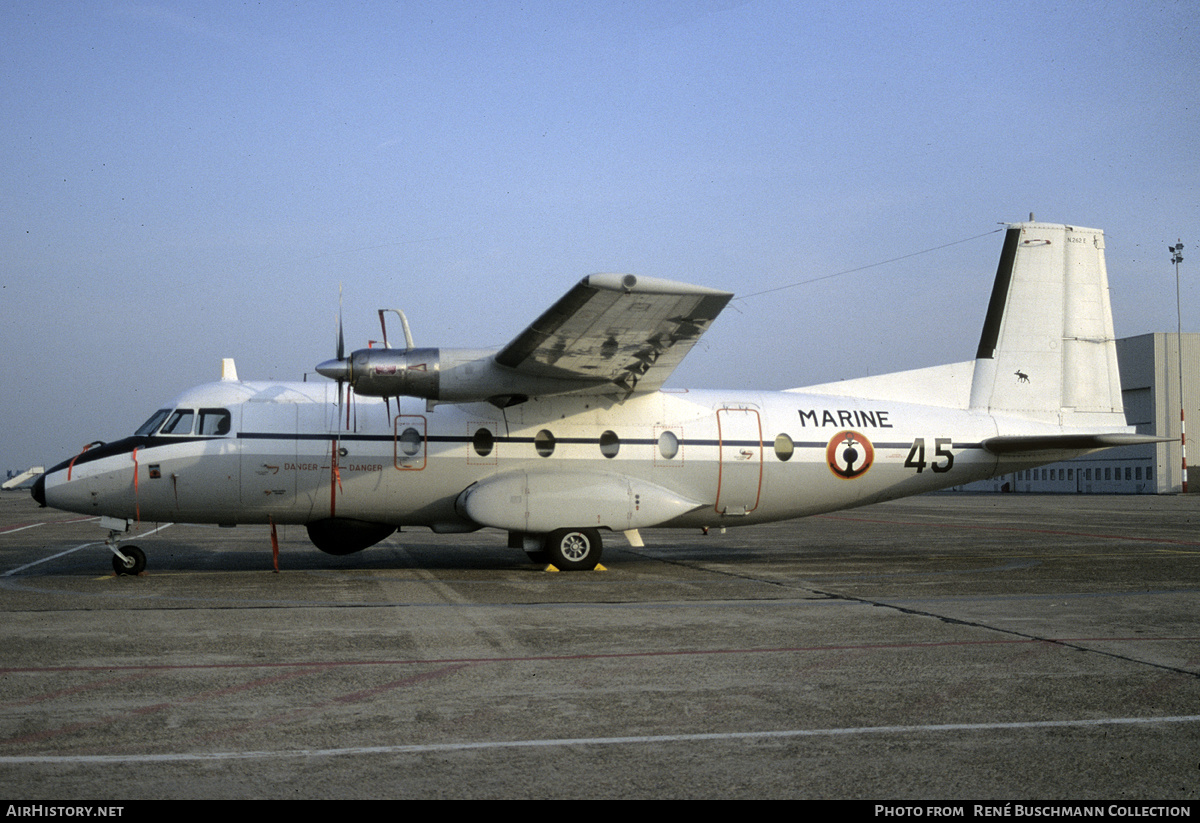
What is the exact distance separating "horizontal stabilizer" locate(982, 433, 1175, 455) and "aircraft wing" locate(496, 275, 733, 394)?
6330 mm

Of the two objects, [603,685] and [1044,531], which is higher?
[603,685]

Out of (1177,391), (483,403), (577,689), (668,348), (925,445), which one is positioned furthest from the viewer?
(1177,391)

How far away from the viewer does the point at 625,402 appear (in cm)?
1539

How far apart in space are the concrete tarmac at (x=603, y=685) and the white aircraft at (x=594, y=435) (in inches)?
44.8

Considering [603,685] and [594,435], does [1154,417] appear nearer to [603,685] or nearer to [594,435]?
[594,435]

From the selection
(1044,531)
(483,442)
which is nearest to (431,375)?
(483,442)

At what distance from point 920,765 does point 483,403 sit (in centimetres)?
1096

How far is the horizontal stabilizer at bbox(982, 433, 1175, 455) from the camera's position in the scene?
15922mm

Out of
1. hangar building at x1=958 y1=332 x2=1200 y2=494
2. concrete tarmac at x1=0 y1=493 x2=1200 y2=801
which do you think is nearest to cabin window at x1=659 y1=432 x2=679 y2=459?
concrete tarmac at x1=0 y1=493 x2=1200 y2=801

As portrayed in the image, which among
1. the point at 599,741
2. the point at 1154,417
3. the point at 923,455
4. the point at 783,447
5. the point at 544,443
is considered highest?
the point at 1154,417

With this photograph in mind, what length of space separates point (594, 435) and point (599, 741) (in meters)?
9.94

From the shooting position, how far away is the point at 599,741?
525 cm

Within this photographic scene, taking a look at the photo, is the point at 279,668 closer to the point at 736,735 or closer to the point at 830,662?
the point at 736,735

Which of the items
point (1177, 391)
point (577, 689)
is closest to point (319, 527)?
point (577, 689)
